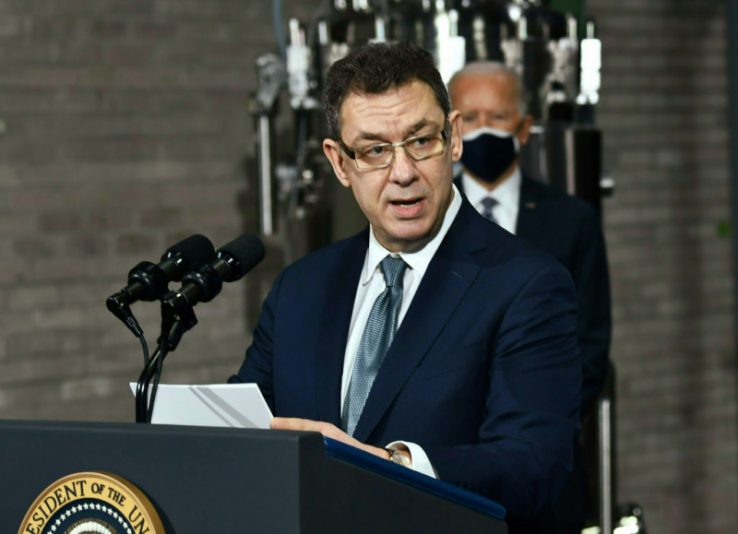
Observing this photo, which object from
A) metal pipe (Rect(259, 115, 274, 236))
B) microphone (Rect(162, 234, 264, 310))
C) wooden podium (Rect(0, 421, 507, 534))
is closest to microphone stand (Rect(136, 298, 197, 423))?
microphone (Rect(162, 234, 264, 310))

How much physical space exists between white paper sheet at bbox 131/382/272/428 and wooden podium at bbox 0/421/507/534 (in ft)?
0.77

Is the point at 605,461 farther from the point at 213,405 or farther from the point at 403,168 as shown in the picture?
the point at 213,405

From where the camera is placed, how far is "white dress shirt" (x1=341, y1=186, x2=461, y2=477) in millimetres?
2127

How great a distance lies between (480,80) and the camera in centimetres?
346

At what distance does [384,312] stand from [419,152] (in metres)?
0.24

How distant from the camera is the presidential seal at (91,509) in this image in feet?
4.96

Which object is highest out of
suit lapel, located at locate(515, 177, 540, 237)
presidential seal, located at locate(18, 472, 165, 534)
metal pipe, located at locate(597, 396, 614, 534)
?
suit lapel, located at locate(515, 177, 540, 237)

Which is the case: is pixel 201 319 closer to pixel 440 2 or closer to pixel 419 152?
pixel 440 2

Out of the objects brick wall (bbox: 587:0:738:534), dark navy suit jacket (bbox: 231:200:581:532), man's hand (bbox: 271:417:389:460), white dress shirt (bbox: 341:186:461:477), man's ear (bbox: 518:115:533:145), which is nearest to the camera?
man's hand (bbox: 271:417:389:460)

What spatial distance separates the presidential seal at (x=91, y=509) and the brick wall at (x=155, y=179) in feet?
8.75

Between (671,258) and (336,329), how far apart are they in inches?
156

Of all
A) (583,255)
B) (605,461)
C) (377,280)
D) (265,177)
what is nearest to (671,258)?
(605,461)

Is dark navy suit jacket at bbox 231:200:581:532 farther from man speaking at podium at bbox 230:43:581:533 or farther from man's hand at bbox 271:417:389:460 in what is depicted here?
man's hand at bbox 271:417:389:460

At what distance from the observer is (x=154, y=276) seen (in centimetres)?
183
